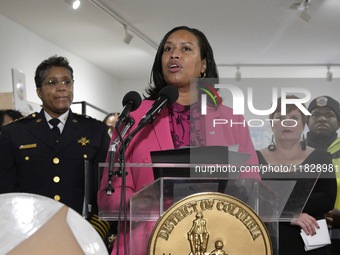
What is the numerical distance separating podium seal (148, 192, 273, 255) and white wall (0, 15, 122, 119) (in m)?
6.64

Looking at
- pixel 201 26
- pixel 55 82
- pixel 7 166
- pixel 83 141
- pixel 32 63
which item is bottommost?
pixel 7 166

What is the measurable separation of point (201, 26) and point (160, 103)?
7.15m

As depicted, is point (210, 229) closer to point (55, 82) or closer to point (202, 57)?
point (202, 57)

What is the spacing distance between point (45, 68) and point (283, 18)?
5867 mm

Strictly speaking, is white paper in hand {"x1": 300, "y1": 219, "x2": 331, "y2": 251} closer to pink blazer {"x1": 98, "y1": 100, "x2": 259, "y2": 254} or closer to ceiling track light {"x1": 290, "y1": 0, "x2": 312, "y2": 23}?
pink blazer {"x1": 98, "y1": 100, "x2": 259, "y2": 254}

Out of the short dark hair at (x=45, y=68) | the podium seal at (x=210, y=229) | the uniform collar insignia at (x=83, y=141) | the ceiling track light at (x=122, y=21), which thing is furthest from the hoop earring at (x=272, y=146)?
the ceiling track light at (x=122, y=21)

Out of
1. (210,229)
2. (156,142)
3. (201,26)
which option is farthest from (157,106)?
(201,26)

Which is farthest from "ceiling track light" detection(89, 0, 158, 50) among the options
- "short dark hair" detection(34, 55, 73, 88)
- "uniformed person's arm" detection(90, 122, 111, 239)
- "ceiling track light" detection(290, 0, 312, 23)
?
"uniformed person's arm" detection(90, 122, 111, 239)

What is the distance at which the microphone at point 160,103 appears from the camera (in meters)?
1.65

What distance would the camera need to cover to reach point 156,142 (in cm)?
178

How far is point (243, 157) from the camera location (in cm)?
154

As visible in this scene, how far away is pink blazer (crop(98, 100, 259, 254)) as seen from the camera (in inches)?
61.1

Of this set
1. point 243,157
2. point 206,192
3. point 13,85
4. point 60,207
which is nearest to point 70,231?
point 60,207

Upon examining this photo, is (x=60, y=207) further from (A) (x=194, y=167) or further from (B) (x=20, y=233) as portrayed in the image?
(A) (x=194, y=167)
